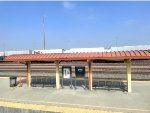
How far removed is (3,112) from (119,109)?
24.0 feet

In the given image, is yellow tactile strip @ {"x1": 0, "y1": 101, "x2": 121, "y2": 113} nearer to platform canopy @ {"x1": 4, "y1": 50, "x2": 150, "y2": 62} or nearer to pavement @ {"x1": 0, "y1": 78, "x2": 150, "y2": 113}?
pavement @ {"x1": 0, "y1": 78, "x2": 150, "y2": 113}

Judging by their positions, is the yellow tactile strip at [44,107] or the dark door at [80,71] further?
the dark door at [80,71]

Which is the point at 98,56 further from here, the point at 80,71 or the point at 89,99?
the point at 80,71

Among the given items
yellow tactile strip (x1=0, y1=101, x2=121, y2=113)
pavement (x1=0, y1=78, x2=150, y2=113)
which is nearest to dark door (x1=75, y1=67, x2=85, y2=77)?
pavement (x1=0, y1=78, x2=150, y2=113)

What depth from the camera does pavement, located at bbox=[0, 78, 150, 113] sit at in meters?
10.9

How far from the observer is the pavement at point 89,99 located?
35.8 feet

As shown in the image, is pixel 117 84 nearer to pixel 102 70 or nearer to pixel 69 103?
pixel 102 70

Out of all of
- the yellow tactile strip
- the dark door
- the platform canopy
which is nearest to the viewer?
the yellow tactile strip

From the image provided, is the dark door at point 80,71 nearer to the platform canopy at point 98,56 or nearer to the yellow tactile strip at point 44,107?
the platform canopy at point 98,56

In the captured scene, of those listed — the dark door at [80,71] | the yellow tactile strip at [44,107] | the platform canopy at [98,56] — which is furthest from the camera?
the dark door at [80,71]

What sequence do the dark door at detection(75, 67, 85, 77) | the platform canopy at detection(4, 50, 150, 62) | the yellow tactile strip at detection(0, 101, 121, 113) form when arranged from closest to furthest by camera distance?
1. the yellow tactile strip at detection(0, 101, 121, 113)
2. the platform canopy at detection(4, 50, 150, 62)
3. the dark door at detection(75, 67, 85, 77)

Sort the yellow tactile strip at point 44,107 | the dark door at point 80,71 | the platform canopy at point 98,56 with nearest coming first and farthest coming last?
the yellow tactile strip at point 44,107
the platform canopy at point 98,56
the dark door at point 80,71

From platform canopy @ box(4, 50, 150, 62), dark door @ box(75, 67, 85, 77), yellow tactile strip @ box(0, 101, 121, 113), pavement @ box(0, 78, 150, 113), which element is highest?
platform canopy @ box(4, 50, 150, 62)

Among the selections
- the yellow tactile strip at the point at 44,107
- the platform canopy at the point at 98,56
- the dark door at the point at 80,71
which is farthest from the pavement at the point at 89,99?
the dark door at the point at 80,71
